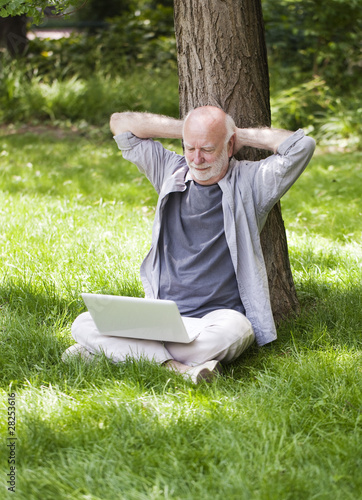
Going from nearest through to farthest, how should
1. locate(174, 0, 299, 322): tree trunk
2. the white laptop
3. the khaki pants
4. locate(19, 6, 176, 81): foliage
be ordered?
the white laptop
the khaki pants
locate(174, 0, 299, 322): tree trunk
locate(19, 6, 176, 81): foliage

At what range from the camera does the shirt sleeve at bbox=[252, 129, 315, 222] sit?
3211 millimetres

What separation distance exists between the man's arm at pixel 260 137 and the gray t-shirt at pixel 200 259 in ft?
0.97

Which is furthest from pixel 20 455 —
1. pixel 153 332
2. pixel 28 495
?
pixel 153 332

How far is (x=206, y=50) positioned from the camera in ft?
11.9

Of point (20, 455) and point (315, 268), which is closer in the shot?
point (20, 455)

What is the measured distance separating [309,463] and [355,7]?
955 centimetres

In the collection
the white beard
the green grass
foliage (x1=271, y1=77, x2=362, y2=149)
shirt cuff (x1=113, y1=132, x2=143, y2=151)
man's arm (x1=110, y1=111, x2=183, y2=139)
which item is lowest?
the green grass

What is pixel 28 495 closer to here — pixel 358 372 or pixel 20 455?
pixel 20 455

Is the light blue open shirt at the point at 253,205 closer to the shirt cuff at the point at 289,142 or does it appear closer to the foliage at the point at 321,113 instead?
the shirt cuff at the point at 289,142

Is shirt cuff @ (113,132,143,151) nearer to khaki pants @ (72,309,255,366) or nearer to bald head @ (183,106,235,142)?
bald head @ (183,106,235,142)

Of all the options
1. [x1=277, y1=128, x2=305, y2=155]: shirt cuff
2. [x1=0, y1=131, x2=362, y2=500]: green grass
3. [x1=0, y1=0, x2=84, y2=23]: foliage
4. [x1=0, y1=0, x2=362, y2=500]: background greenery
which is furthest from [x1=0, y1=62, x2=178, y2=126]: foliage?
[x1=277, y1=128, x2=305, y2=155]: shirt cuff

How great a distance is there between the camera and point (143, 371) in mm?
3082

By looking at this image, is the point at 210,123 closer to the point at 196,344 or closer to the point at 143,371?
the point at 196,344

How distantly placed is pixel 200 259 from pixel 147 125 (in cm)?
88
